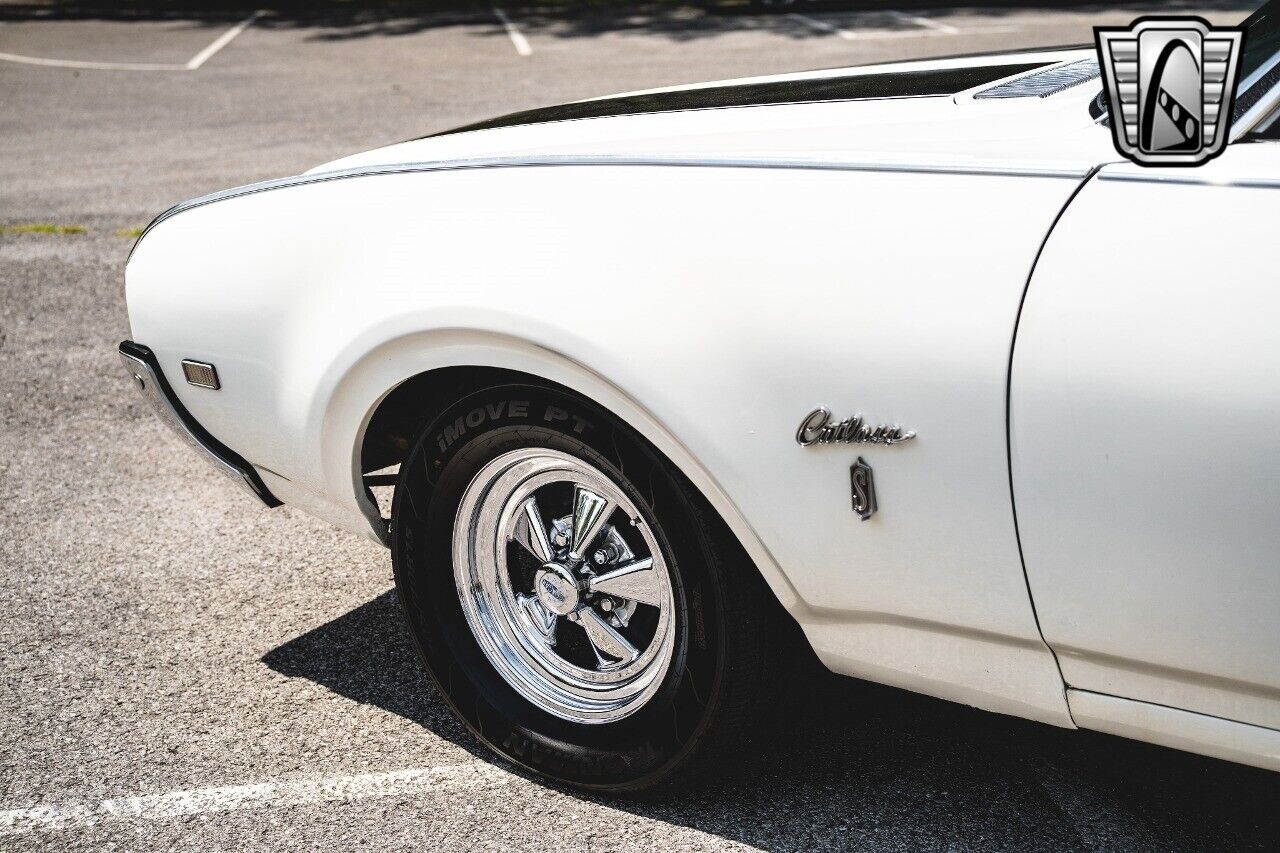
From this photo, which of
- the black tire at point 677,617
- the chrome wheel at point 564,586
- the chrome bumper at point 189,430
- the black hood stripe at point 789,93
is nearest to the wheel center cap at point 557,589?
the chrome wheel at point 564,586

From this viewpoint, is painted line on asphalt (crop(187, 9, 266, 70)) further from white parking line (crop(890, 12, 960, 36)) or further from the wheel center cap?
the wheel center cap

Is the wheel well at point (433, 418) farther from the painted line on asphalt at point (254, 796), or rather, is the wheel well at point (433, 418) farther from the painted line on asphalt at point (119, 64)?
the painted line on asphalt at point (119, 64)

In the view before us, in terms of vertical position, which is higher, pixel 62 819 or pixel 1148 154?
pixel 1148 154

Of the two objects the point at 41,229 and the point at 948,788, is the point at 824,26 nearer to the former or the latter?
the point at 41,229

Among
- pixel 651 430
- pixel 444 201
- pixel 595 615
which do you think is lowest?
pixel 595 615

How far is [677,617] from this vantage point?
2.34m

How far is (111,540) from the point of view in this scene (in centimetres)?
373

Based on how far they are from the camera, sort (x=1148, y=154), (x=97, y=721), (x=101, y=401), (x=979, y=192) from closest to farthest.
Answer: (x=1148, y=154) → (x=979, y=192) → (x=97, y=721) → (x=101, y=401)

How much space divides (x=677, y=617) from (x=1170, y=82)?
1254 mm

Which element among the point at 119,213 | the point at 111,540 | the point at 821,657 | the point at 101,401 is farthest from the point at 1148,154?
the point at 119,213

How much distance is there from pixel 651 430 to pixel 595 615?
538 mm

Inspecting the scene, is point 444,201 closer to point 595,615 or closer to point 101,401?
point 595,615

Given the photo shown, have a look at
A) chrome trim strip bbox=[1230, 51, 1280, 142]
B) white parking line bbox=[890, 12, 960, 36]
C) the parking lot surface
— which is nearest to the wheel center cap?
the parking lot surface

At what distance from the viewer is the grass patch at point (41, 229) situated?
6934mm
